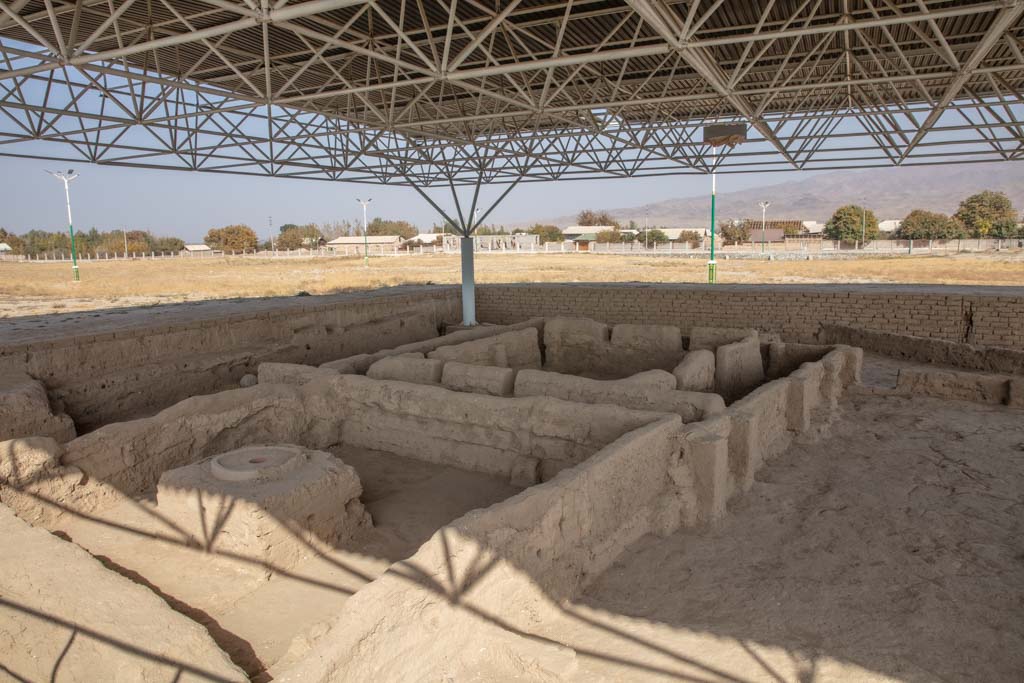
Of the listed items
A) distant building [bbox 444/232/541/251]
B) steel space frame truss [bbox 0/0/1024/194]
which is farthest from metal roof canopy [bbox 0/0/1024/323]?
distant building [bbox 444/232/541/251]

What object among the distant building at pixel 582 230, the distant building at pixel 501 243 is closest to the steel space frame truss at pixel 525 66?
the distant building at pixel 501 243

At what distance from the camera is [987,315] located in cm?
1223

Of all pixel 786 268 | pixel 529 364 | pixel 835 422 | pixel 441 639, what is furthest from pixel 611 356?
pixel 786 268

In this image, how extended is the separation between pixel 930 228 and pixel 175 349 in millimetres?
69934

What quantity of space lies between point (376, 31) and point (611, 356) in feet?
20.1

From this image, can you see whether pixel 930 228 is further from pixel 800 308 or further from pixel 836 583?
pixel 836 583

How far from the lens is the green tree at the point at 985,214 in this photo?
60.2 m

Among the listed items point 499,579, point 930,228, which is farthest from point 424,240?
point 499,579

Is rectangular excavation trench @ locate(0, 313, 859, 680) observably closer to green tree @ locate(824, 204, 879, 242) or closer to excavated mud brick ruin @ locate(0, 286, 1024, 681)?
excavated mud brick ruin @ locate(0, 286, 1024, 681)

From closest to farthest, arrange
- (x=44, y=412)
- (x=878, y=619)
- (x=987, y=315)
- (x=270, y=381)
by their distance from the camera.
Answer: (x=878, y=619) → (x=44, y=412) → (x=270, y=381) → (x=987, y=315)

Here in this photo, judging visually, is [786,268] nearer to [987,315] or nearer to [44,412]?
[987,315]

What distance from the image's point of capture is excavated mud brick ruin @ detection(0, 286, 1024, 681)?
380 cm

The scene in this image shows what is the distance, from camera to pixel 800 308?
1361cm

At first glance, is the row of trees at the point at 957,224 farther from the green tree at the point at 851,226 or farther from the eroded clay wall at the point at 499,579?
the eroded clay wall at the point at 499,579
